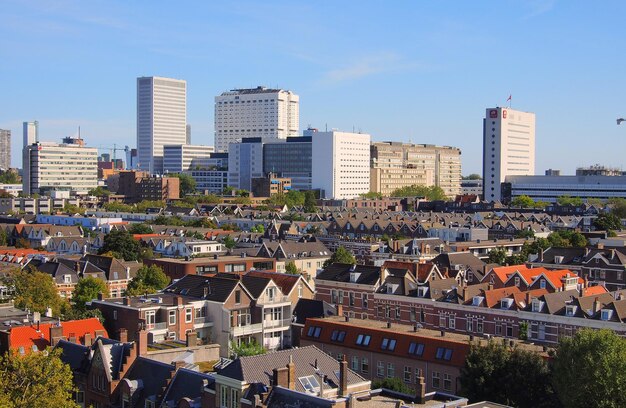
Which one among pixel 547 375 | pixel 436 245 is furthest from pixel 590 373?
pixel 436 245

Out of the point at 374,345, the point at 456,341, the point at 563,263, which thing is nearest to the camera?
the point at 456,341

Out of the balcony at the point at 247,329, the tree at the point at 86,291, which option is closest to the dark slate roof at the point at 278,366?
the balcony at the point at 247,329

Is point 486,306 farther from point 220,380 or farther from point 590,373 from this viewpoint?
point 220,380

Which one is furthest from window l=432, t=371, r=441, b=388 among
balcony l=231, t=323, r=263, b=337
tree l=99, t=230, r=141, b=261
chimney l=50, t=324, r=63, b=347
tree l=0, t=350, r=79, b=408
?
tree l=99, t=230, r=141, b=261

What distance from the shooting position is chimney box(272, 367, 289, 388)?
111ft

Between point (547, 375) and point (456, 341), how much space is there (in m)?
8.32

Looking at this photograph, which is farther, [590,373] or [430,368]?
[430,368]

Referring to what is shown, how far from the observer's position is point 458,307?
201 feet

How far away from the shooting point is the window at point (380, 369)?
173 ft

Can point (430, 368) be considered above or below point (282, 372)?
below

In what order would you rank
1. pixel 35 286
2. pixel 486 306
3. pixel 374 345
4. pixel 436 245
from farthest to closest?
1. pixel 436 245
2. pixel 35 286
3. pixel 486 306
4. pixel 374 345

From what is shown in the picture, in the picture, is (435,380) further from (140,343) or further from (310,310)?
(140,343)

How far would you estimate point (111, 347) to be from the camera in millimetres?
41750

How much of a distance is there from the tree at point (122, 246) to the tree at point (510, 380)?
202 feet
